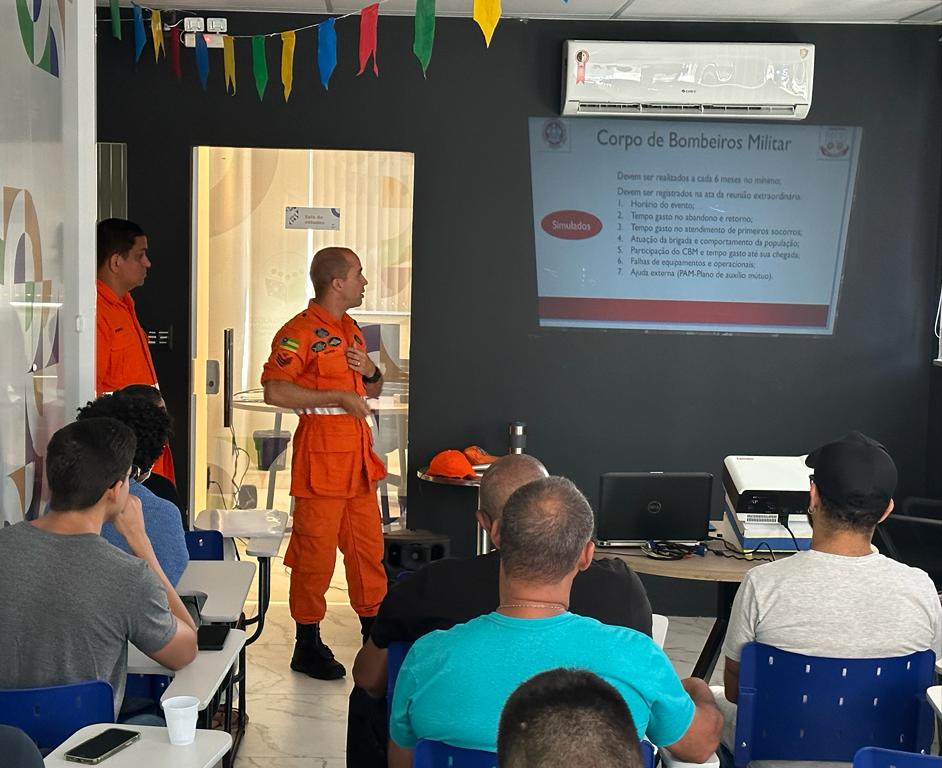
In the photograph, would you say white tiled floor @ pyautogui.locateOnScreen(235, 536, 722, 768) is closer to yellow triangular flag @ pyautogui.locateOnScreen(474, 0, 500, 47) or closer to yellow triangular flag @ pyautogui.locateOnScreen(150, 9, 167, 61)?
yellow triangular flag @ pyautogui.locateOnScreen(474, 0, 500, 47)

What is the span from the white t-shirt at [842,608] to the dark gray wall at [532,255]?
3.25m

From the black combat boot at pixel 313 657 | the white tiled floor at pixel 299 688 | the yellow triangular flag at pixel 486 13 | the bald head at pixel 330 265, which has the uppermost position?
the yellow triangular flag at pixel 486 13

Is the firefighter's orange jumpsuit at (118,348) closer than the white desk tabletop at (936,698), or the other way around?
the white desk tabletop at (936,698)

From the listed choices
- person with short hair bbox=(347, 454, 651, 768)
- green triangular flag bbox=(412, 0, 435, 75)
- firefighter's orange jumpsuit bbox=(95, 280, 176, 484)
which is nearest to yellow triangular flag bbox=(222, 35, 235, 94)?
firefighter's orange jumpsuit bbox=(95, 280, 176, 484)

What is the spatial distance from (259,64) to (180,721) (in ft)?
12.9

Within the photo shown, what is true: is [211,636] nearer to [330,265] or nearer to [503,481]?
[503,481]

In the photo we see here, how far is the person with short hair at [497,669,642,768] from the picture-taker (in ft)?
3.62

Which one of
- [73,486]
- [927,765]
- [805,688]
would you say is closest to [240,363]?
[73,486]

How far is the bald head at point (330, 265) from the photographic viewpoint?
4.96m

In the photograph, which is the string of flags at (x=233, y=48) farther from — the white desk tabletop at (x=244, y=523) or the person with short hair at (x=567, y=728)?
the person with short hair at (x=567, y=728)

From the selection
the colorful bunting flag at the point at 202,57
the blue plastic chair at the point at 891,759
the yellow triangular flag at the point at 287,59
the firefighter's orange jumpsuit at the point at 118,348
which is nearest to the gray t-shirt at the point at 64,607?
the blue plastic chair at the point at 891,759

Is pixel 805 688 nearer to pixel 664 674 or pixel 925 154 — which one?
pixel 664 674

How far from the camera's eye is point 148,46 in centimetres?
580

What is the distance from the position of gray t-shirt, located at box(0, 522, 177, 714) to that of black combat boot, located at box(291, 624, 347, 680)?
2440 mm
